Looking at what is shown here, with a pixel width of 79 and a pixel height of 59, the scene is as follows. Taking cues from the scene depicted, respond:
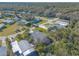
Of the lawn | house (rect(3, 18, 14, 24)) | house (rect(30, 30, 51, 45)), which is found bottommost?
house (rect(30, 30, 51, 45))

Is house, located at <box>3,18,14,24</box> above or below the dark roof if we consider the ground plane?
above

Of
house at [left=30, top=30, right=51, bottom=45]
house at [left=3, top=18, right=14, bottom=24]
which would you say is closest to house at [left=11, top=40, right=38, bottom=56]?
house at [left=30, top=30, right=51, bottom=45]

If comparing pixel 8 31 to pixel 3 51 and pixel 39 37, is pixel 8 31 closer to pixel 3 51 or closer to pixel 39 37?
pixel 3 51

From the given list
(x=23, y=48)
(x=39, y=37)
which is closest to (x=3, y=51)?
(x=23, y=48)

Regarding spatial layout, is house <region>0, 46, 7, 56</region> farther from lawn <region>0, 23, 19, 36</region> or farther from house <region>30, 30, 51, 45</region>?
house <region>30, 30, 51, 45</region>

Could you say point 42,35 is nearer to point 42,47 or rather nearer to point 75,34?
point 42,47

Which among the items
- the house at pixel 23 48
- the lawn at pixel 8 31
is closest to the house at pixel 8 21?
the lawn at pixel 8 31

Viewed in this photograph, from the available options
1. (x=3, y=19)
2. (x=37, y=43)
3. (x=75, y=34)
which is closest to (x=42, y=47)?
(x=37, y=43)
